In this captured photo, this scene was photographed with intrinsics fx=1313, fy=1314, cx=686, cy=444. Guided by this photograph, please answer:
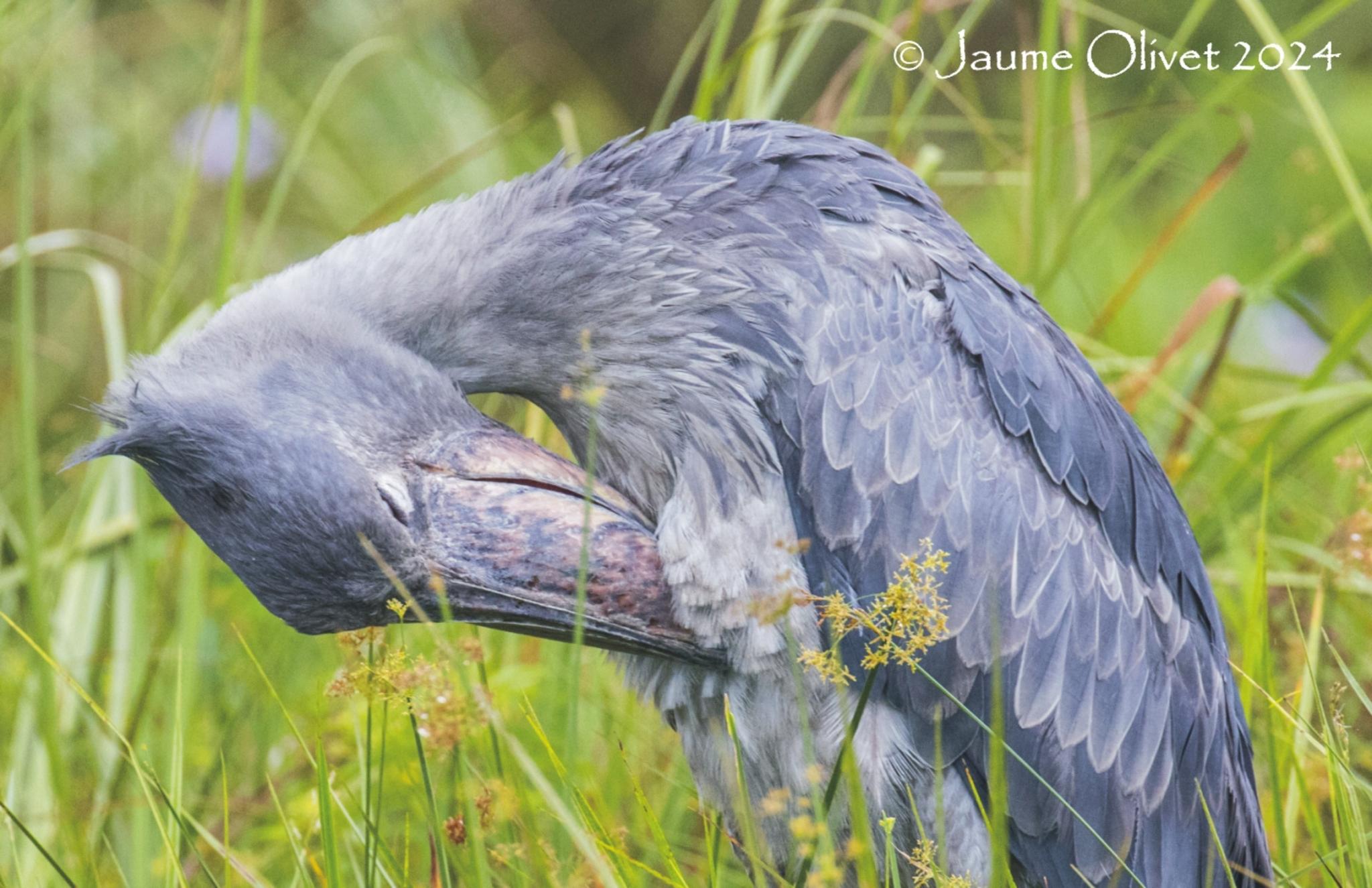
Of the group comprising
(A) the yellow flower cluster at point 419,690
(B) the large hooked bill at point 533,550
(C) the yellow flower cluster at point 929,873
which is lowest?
(C) the yellow flower cluster at point 929,873

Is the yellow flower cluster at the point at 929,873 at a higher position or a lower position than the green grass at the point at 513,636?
lower

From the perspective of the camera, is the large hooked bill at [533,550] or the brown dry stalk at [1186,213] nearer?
the large hooked bill at [533,550]

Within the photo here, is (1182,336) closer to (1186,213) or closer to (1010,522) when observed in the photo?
(1186,213)

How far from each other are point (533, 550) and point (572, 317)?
450mm

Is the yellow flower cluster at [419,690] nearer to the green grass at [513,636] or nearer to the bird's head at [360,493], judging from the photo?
the green grass at [513,636]

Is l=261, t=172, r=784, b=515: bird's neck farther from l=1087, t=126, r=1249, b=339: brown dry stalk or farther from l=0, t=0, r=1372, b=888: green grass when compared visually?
l=1087, t=126, r=1249, b=339: brown dry stalk

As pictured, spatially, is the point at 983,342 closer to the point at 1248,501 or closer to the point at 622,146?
the point at 622,146

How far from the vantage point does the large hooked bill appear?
2.02 metres

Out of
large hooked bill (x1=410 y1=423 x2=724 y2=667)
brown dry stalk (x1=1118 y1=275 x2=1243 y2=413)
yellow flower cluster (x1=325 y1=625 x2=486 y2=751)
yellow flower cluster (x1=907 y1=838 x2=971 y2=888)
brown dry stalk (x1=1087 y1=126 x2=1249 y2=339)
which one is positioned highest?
brown dry stalk (x1=1087 y1=126 x2=1249 y2=339)

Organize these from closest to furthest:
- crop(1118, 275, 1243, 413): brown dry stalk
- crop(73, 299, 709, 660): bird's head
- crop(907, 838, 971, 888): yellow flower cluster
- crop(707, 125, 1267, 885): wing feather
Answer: crop(907, 838, 971, 888): yellow flower cluster, crop(73, 299, 709, 660): bird's head, crop(707, 125, 1267, 885): wing feather, crop(1118, 275, 1243, 413): brown dry stalk

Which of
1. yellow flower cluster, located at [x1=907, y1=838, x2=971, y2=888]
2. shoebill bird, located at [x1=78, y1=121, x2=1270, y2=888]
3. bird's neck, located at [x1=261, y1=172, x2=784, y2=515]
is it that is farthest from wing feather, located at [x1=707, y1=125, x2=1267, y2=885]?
yellow flower cluster, located at [x1=907, y1=838, x2=971, y2=888]

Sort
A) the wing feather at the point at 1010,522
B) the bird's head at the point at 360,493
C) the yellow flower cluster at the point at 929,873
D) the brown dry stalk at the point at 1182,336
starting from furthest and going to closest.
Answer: the brown dry stalk at the point at 1182,336
the wing feather at the point at 1010,522
the bird's head at the point at 360,493
the yellow flower cluster at the point at 929,873

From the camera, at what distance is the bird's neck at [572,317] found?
2189 mm

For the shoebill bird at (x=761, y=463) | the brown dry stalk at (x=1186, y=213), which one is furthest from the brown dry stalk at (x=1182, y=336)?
the shoebill bird at (x=761, y=463)
